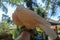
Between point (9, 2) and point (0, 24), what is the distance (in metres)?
1.64

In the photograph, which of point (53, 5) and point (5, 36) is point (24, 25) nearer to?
point (5, 36)

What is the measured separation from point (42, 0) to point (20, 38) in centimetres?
956

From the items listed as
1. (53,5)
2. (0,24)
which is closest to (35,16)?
(0,24)

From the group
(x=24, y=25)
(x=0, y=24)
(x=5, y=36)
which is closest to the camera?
(x=24, y=25)

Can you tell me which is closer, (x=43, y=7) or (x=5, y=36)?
(x=5, y=36)

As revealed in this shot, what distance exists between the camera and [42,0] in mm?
10445

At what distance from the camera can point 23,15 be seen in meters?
0.99

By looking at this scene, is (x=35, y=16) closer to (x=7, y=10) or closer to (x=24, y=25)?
(x=24, y=25)

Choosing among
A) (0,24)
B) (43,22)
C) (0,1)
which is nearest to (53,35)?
(43,22)

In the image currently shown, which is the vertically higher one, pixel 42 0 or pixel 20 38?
pixel 42 0

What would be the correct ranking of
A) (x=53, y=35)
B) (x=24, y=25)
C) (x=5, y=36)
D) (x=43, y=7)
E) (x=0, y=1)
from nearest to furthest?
(x=53, y=35)
(x=24, y=25)
(x=5, y=36)
(x=0, y=1)
(x=43, y=7)

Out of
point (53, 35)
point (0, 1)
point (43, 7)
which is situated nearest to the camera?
point (53, 35)

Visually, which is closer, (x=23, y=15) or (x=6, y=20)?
(x=23, y=15)

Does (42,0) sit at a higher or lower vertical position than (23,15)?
higher
